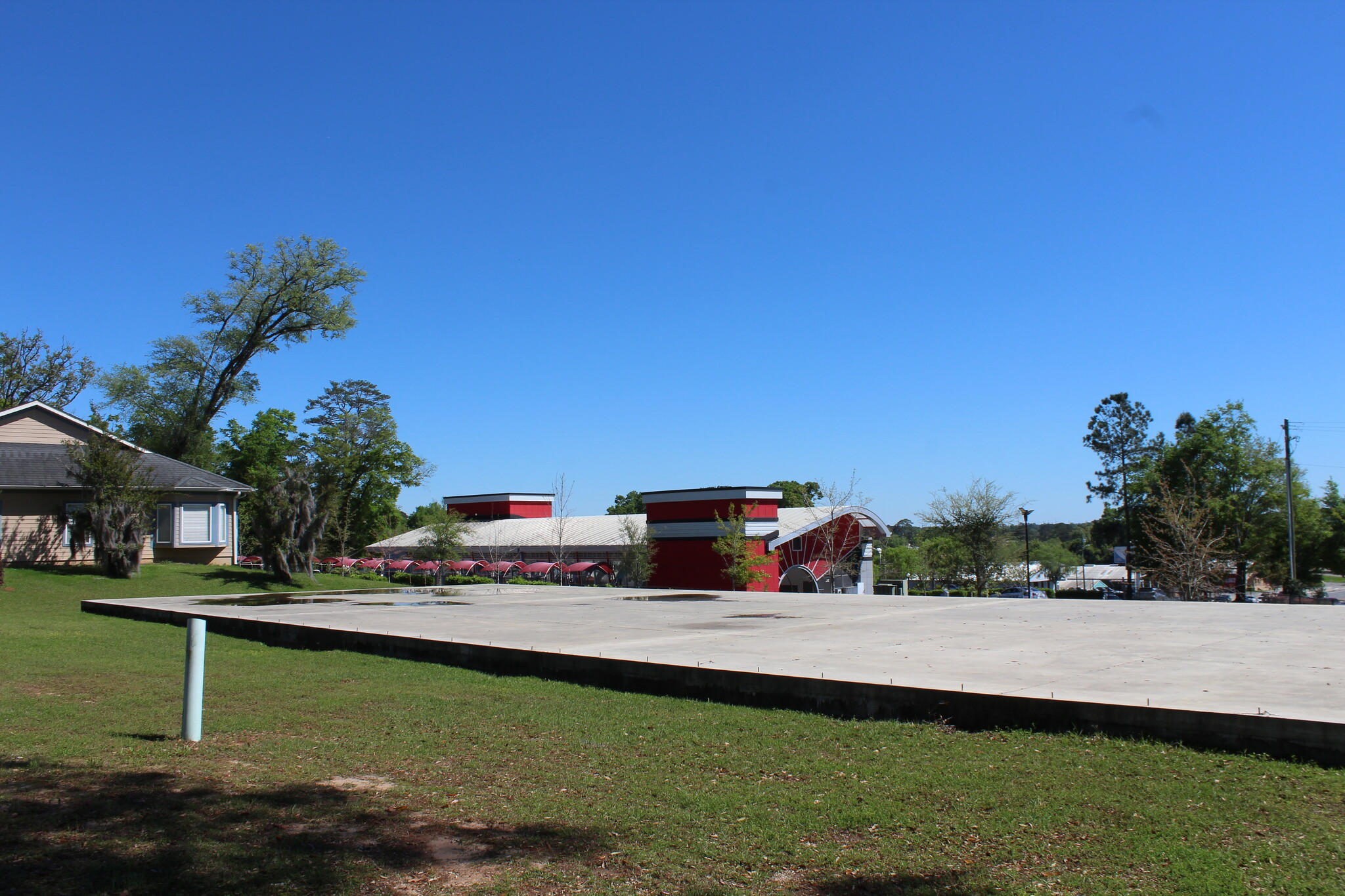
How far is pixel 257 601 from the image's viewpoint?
945 inches

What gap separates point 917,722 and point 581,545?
46243 mm

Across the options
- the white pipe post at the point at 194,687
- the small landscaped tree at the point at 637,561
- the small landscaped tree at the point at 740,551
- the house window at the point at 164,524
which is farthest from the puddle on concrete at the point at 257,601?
the small landscaped tree at the point at 637,561

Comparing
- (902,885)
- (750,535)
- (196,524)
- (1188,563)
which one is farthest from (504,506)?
(902,885)

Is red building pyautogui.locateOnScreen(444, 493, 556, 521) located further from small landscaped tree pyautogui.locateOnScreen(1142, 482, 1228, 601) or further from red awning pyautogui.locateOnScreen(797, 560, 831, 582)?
small landscaped tree pyautogui.locateOnScreen(1142, 482, 1228, 601)

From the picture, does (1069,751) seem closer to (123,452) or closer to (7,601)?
(7,601)

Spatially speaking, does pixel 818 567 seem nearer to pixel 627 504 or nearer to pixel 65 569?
pixel 65 569

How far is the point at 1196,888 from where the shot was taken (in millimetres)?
4215

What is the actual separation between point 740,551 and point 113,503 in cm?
2532

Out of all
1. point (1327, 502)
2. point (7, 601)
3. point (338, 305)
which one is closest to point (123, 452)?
point (7, 601)

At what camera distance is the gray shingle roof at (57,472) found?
3061 cm

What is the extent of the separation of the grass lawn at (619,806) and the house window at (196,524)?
92.2 feet

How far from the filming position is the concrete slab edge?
21.9ft

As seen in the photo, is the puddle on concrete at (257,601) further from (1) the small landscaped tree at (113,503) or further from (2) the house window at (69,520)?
(2) the house window at (69,520)

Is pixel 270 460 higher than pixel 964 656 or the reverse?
higher
